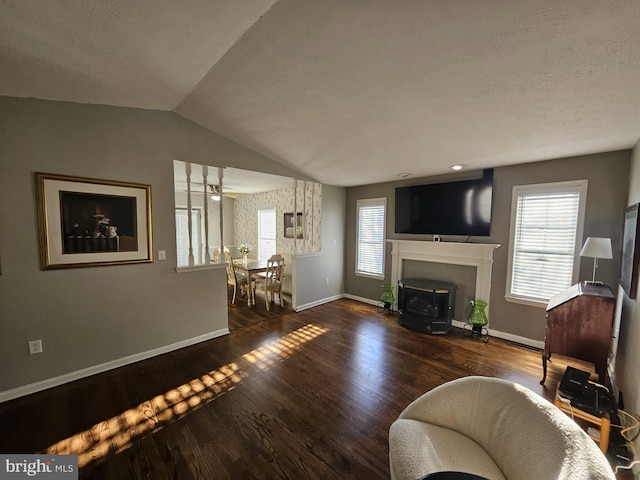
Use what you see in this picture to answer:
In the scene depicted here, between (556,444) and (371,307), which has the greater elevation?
(556,444)

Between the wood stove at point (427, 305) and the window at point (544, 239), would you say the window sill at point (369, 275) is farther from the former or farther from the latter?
the window at point (544, 239)

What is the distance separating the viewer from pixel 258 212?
21.7 feet

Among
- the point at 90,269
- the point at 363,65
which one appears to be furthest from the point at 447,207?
the point at 90,269

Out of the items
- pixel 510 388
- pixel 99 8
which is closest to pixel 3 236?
pixel 99 8

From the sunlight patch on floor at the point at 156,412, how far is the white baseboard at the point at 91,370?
2.58ft

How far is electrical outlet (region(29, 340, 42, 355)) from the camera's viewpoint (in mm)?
2271

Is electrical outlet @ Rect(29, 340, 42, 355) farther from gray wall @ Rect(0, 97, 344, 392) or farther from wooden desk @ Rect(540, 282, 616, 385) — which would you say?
wooden desk @ Rect(540, 282, 616, 385)

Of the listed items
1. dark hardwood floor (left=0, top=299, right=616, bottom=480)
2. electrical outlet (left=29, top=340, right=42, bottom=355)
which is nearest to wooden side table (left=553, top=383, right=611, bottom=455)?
dark hardwood floor (left=0, top=299, right=616, bottom=480)

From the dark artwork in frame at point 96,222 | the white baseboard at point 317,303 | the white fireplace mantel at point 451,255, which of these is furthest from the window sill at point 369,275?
the dark artwork in frame at point 96,222

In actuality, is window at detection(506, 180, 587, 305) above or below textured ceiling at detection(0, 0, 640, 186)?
below

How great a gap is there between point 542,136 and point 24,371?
5218 millimetres

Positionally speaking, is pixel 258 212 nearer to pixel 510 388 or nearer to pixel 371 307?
pixel 371 307

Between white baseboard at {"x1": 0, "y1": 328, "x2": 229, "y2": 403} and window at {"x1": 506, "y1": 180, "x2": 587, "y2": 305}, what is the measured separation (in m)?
4.22

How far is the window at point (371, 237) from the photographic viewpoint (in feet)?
15.8
